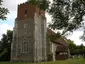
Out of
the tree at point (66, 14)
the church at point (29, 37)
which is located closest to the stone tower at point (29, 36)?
the church at point (29, 37)

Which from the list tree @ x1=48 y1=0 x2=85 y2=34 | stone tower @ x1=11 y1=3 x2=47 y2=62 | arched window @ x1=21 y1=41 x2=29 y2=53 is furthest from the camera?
arched window @ x1=21 y1=41 x2=29 y2=53

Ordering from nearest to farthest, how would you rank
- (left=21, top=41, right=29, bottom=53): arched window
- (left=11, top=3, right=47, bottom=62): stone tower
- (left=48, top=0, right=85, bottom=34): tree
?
1. (left=48, top=0, right=85, bottom=34): tree
2. (left=11, top=3, right=47, bottom=62): stone tower
3. (left=21, top=41, right=29, bottom=53): arched window

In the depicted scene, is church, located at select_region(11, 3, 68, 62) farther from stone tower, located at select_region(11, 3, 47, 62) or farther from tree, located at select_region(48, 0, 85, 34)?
tree, located at select_region(48, 0, 85, 34)

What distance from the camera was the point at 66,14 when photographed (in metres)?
14.1

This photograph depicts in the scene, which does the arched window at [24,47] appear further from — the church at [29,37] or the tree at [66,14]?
the tree at [66,14]

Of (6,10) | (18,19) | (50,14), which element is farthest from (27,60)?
(6,10)

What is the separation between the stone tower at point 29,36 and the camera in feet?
158

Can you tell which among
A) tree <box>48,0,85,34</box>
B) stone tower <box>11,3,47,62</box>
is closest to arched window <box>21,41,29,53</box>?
stone tower <box>11,3,47,62</box>

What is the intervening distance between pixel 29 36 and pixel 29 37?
0.93 feet

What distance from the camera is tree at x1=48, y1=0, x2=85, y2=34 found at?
534 inches

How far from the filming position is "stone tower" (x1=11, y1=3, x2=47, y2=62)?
158 feet

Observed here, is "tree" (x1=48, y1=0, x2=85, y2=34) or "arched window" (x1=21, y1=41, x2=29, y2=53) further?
"arched window" (x1=21, y1=41, x2=29, y2=53)

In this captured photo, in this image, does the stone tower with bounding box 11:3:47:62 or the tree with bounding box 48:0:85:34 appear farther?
the stone tower with bounding box 11:3:47:62

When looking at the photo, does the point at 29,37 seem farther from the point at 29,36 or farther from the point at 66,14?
the point at 66,14
